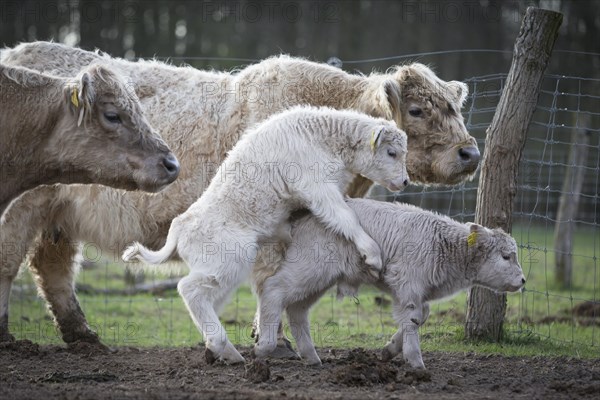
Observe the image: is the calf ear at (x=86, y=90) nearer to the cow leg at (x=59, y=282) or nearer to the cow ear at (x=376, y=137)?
the cow ear at (x=376, y=137)

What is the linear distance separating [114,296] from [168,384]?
6530 millimetres

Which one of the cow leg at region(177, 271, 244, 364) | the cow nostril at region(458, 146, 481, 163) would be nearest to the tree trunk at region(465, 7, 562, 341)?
the cow nostril at region(458, 146, 481, 163)

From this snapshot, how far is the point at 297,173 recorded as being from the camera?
6551 mm

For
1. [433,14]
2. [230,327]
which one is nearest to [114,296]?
[230,327]

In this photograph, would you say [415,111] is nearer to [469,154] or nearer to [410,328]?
[469,154]

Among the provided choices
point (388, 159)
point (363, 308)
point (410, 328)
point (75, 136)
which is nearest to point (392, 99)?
point (388, 159)

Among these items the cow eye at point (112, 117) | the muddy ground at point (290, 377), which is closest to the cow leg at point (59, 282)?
the muddy ground at point (290, 377)

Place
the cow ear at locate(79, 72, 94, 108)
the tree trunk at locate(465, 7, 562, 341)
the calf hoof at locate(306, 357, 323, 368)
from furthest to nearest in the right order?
1. the tree trunk at locate(465, 7, 562, 341)
2. the calf hoof at locate(306, 357, 323, 368)
3. the cow ear at locate(79, 72, 94, 108)

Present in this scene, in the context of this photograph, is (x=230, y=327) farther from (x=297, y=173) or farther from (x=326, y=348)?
(x=297, y=173)

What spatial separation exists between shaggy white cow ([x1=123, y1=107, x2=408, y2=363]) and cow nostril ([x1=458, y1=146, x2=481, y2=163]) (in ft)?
2.47

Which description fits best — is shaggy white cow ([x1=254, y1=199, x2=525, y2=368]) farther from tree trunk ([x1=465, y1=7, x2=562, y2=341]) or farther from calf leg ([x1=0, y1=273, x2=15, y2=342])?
calf leg ([x1=0, y1=273, x2=15, y2=342])

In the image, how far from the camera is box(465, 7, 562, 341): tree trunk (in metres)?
8.00

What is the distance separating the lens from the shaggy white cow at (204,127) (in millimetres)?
7516

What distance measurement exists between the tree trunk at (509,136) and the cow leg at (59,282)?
3.68 m
